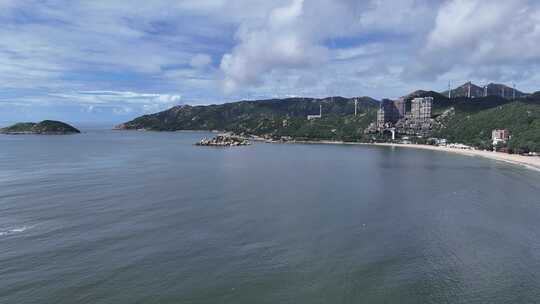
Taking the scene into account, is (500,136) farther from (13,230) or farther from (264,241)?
(13,230)

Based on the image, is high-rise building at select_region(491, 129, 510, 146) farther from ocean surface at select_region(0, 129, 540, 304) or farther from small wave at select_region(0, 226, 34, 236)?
small wave at select_region(0, 226, 34, 236)

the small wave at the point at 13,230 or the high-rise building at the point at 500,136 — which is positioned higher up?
the high-rise building at the point at 500,136

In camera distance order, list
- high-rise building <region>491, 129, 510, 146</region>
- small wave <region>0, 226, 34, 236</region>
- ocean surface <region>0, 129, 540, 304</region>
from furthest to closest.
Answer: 1. high-rise building <region>491, 129, 510, 146</region>
2. small wave <region>0, 226, 34, 236</region>
3. ocean surface <region>0, 129, 540, 304</region>

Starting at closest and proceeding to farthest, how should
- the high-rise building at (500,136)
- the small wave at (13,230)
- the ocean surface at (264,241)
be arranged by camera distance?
the ocean surface at (264,241), the small wave at (13,230), the high-rise building at (500,136)

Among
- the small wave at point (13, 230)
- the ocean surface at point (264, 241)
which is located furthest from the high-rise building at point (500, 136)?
the small wave at point (13, 230)

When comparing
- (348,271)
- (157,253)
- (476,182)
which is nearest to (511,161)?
(476,182)

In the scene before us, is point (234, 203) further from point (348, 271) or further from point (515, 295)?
point (515, 295)

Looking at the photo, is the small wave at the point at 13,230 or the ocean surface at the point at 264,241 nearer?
the ocean surface at the point at 264,241

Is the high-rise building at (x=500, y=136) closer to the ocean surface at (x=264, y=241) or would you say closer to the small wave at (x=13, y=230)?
the ocean surface at (x=264, y=241)

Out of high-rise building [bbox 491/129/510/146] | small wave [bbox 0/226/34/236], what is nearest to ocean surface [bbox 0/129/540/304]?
small wave [bbox 0/226/34/236]
